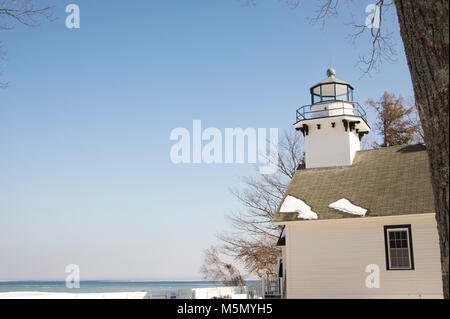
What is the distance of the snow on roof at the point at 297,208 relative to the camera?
16.6 meters

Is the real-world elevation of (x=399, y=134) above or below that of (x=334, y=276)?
above

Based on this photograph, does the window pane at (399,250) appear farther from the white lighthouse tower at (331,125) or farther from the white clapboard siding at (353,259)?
the white lighthouse tower at (331,125)

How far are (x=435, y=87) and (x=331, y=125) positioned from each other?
18.2 m

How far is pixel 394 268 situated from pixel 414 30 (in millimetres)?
13238

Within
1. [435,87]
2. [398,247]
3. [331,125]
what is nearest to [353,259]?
[398,247]

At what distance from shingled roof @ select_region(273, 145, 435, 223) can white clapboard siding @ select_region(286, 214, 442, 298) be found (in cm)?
46

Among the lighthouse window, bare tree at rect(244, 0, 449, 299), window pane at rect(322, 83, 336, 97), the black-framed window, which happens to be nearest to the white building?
the black-framed window

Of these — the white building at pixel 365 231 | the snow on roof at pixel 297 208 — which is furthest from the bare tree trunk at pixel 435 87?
the snow on roof at pixel 297 208

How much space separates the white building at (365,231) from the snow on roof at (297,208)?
0.12 feet

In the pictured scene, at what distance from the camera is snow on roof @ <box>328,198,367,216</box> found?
15.8 meters

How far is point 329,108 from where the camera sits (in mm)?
21094
